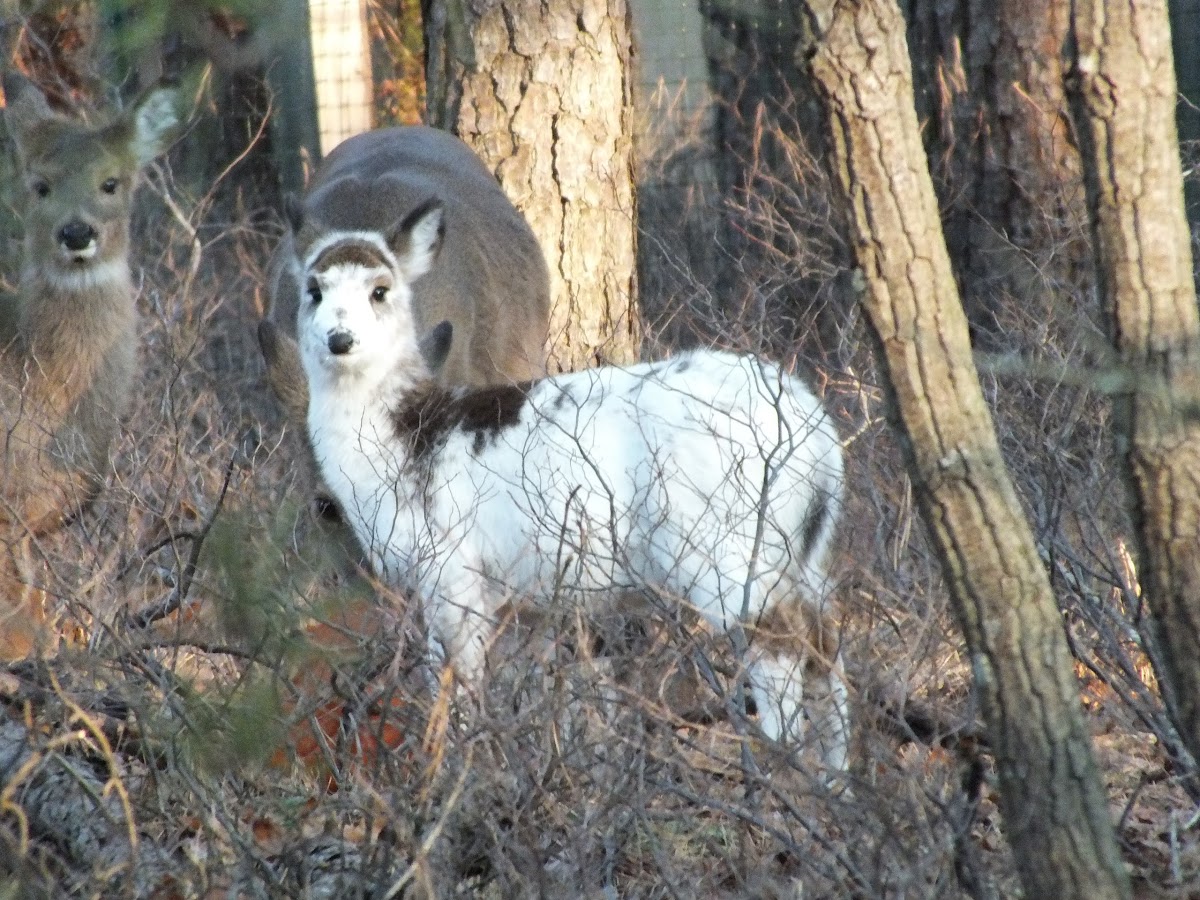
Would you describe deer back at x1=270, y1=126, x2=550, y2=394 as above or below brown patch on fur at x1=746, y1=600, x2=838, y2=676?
above

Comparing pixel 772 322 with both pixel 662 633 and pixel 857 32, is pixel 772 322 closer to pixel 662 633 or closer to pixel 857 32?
pixel 662 633

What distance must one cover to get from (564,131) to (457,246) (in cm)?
122

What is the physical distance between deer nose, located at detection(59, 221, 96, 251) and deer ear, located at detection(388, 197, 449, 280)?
1401 millimetres

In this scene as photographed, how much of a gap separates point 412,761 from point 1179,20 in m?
9.37

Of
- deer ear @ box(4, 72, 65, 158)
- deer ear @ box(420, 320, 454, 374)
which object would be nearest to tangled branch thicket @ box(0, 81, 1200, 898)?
deer ear @ box(420, 320, 454, 374)

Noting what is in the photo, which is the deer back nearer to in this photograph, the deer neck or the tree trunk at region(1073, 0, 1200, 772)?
the deer neck

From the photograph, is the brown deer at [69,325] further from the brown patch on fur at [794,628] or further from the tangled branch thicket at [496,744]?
the brown patch on fur at [794,628]

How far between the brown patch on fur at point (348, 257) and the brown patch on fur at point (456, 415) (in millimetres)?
553

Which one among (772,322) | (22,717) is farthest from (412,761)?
(772,322)

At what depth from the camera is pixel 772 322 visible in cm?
956

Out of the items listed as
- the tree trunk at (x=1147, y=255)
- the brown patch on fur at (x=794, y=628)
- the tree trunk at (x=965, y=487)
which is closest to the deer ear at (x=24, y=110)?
the brown patch on fur at (x=794, y=628)

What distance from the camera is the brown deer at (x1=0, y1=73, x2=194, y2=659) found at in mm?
6906

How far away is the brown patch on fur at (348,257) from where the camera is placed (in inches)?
256

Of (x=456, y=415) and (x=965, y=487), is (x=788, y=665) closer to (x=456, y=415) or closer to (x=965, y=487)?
(x=456, y=415)
